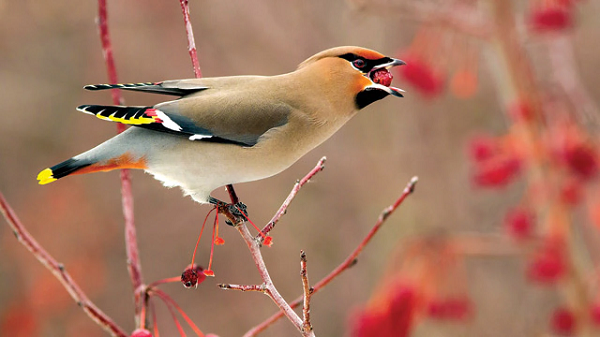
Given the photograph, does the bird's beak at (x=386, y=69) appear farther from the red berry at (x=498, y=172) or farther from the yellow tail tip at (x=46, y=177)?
the red berry at (x=498, y=172)

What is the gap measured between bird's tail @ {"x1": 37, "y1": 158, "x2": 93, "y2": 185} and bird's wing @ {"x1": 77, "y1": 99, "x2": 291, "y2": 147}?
216 millimetres

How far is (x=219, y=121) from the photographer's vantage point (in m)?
2.16

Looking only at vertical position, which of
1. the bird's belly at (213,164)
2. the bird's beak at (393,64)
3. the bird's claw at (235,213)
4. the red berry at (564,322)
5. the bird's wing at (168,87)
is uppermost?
the bird's wing at (168,87)

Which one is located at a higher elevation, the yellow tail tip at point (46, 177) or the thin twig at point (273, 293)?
the yellow tail tip at point (46, 177)

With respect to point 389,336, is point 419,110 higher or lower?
higher

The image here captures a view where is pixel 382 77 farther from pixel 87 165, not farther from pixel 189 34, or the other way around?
pixel 87 165

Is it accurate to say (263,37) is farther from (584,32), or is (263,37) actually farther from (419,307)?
(419,307)

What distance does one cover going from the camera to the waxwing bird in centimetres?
210

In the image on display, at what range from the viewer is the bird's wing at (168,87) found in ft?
6.43

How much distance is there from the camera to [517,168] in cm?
379

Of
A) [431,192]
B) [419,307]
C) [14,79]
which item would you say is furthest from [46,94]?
[419,307]

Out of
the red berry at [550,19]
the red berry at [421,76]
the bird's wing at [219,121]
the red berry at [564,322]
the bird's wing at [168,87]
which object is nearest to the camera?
the bird's wing at [168,87]

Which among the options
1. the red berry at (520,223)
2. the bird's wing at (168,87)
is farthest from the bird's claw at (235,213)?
the red berry at (520,223)

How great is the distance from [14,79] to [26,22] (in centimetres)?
57
